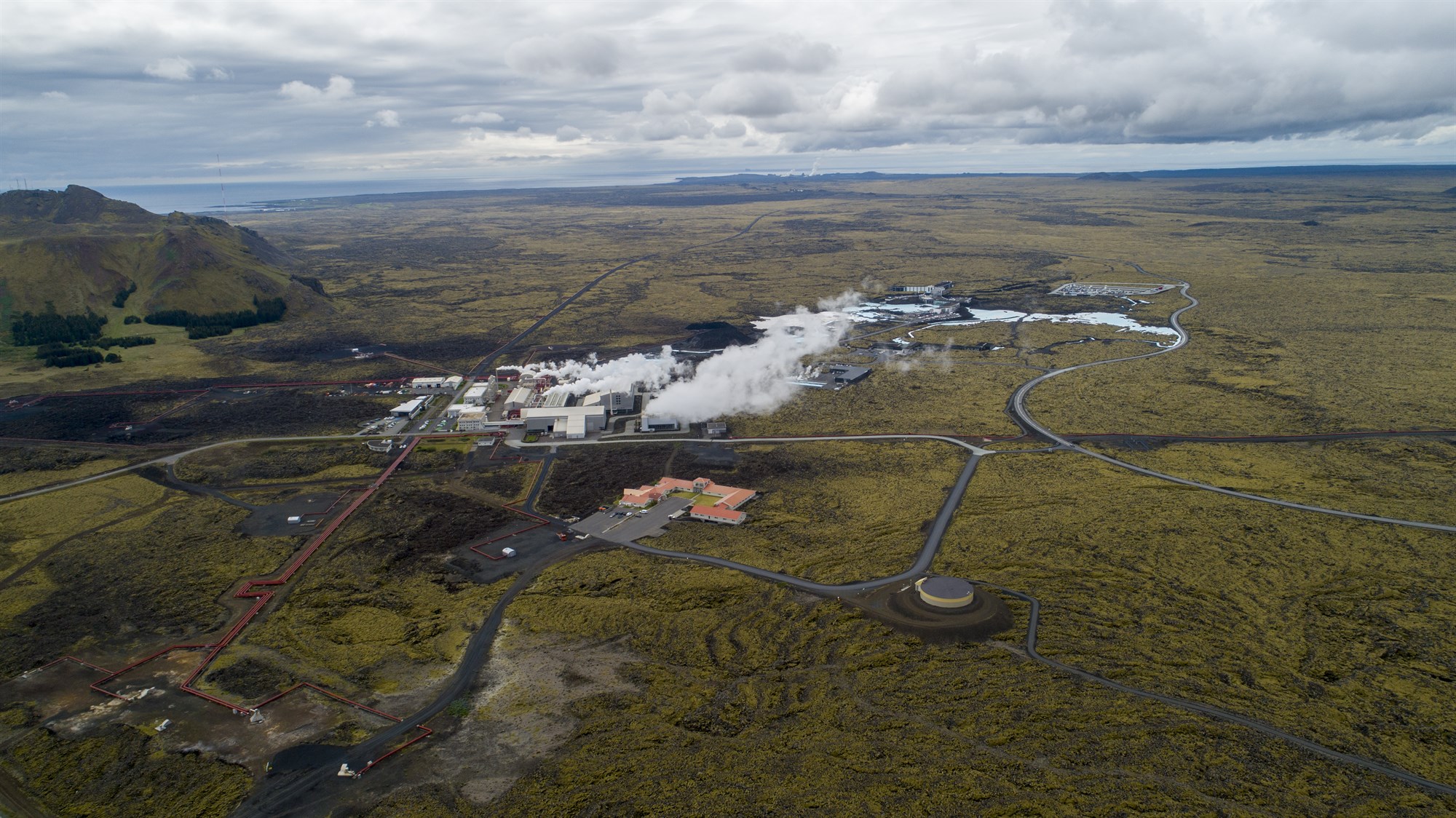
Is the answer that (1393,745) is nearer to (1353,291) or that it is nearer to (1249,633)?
(1249,633)

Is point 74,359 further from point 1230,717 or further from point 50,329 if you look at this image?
point 1230,717

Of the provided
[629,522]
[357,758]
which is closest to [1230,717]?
[629,522]

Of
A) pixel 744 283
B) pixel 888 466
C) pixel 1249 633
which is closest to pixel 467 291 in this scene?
pixel 744 283

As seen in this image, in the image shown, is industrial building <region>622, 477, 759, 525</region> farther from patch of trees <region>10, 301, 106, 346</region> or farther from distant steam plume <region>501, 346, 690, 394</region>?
patch of trees <region>10, 301, 106, 346</region>

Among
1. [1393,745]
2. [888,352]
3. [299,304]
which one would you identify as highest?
[299,304]

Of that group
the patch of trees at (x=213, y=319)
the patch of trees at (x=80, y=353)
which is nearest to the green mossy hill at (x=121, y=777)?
the patch of trees at (x=80, y=353)
